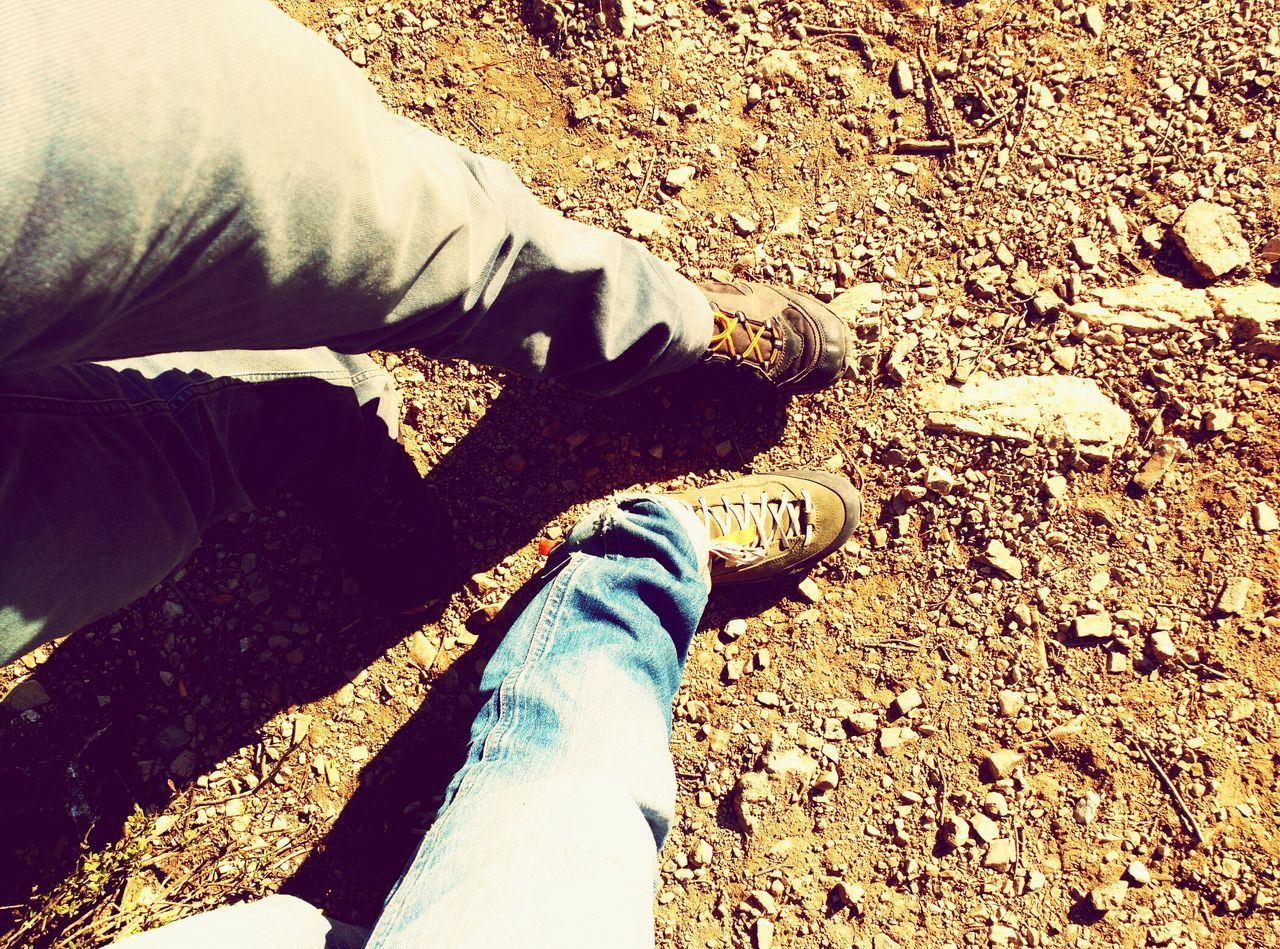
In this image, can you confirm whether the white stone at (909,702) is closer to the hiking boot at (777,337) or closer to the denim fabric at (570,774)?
the denim fabric at (570,774)

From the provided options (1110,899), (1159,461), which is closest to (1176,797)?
(1110,899)

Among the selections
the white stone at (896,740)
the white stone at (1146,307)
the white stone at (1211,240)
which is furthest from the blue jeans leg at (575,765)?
the white stone at (1211,240)

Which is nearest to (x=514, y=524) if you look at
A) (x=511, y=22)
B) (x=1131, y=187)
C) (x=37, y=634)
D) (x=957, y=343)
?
(x=37, y=634)

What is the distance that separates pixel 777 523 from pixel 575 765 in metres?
0.90

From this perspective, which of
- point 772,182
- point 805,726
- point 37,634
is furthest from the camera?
point 772,182

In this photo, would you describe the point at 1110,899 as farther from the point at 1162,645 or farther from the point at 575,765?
the point at 575,765

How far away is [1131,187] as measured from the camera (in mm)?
2254

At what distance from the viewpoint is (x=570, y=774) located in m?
1.63

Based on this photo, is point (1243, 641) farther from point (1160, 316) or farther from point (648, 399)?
point (648, 399)

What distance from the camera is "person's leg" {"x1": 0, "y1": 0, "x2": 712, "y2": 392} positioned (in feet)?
2.84

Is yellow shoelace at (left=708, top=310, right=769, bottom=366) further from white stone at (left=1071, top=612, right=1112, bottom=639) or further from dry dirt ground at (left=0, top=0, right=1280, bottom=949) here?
white stone at (left=1071, top=612, right=1112, bottom=639)

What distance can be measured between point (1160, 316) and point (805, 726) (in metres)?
1.55

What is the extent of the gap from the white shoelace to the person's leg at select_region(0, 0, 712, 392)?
100 centimetres

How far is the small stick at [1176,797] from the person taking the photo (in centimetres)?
207
